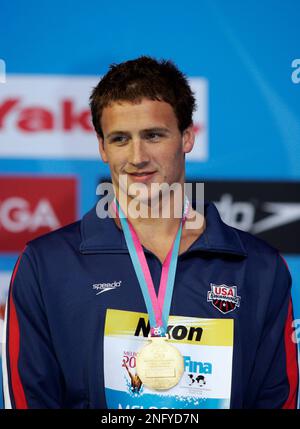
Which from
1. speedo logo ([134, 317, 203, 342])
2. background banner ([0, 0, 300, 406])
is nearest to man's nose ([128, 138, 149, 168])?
speedo logo ([134, 317, 203, 342])

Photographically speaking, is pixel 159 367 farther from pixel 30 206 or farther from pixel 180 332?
pixel 30 206

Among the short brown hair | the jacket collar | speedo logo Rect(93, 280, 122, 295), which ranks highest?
the short brown hair

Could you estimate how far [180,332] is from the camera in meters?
2.01

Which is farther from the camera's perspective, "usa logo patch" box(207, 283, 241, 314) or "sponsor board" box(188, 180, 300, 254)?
"sponsor board" box(188, 180, 300, 254)

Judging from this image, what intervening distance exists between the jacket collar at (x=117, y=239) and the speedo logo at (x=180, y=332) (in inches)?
8.8

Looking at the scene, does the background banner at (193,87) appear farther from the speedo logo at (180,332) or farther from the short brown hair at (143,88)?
the speedo logo at (180,332)

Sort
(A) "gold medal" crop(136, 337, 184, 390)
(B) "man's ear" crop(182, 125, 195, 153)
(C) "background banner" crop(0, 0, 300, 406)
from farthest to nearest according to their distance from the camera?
(C) "background banner" crop(0, 0, 300, 406)
(B) "man's ear" crop(182, 125, 195, 153)
(A) "gold medal" crop(136, 337, 184, 390)

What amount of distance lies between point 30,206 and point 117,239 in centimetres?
67

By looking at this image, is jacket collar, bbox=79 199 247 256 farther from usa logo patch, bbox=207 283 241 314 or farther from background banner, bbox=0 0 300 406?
background banner, bbox=0 0 300 406

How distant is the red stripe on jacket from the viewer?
6.57ft

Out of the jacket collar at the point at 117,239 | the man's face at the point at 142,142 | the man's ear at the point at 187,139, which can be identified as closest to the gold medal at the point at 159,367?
the jacket collar at the point at 117,239

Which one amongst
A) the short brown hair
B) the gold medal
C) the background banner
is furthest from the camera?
the background banner

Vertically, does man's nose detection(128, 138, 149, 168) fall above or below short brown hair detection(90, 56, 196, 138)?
below

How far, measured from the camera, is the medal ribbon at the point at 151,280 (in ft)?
6.54
